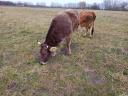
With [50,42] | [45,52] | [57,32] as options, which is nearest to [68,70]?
[45,52]

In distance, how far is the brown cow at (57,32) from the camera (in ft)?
30.4

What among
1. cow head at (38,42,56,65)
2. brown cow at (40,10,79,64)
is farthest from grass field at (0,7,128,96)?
brown cow at (40,10,79,64)

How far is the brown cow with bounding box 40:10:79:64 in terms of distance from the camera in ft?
30.4

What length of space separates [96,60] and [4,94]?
363 centimetres

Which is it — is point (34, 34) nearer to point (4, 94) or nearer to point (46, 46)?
point (46, 46)

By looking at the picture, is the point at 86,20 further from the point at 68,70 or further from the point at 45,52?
the point at 68,70

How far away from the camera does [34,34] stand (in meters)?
13.7

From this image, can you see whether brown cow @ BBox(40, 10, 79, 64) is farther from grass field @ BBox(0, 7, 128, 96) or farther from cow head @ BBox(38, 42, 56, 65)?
grass field @ BBox(0, 7, 128, 96)

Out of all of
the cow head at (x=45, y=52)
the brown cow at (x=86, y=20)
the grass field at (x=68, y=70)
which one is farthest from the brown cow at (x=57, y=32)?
the brown cow at (x=86, y=20)

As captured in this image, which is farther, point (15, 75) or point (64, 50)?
point (64, 50)

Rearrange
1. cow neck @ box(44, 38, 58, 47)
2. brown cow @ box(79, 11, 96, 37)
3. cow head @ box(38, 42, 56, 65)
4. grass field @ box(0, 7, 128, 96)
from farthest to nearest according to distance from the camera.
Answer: brown cow @ box(79, 11, 96, 37)
cow neck @ box(44, 38, 58, 47)
cow head @ box(38, 42, 56, 65)
grass field @ box(0, 7, 128, 96)

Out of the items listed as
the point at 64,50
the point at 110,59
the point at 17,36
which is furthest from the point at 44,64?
the point at 17,36

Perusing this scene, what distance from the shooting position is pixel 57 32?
9.68 meters

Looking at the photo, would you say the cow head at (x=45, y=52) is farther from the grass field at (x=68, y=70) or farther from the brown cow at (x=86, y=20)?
the brown cow at (x=86, y=20)
